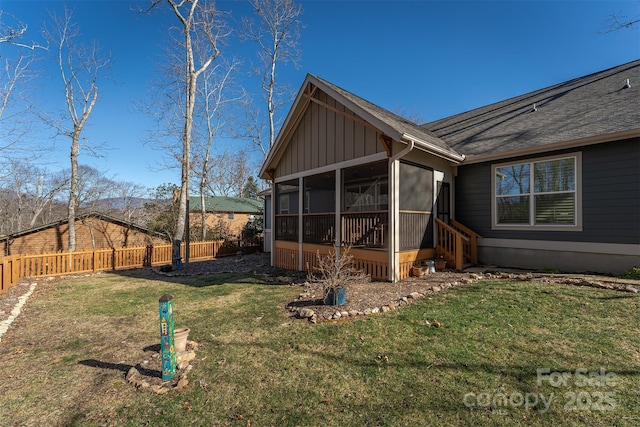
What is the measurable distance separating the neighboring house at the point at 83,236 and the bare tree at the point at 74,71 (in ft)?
6.19

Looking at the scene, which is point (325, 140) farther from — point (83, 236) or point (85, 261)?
point (83, 236)

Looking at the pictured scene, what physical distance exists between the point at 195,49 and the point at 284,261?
12.5 metres

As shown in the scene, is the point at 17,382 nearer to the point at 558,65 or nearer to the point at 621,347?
the point at 621,347

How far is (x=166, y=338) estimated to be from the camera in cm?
316

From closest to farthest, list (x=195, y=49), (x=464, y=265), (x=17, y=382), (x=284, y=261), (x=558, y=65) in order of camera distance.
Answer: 1. (x=17, y=382)
2. (x=464, y=265)
3. (x=284, y=261)
4. (x=558, y=65)
5. (x=195, y=49)

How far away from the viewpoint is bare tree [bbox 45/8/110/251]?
14.2 metres

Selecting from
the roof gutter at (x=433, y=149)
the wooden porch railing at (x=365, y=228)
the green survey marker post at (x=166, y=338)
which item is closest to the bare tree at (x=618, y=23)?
the roof gutter at (x=433, y=149)

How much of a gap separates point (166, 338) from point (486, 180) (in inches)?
366

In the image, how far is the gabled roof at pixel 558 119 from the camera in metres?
6.95

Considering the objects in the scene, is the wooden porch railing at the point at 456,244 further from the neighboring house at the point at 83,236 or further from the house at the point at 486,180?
the neighboring house at the point at 83,236

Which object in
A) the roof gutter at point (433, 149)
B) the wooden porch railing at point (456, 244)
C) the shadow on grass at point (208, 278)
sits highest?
the roof gutter at point (433, 149)

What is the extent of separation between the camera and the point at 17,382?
3.26 metres

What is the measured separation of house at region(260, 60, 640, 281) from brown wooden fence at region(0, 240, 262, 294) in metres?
6.87

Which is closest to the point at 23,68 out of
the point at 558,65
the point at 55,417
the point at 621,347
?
the point at 55,417
